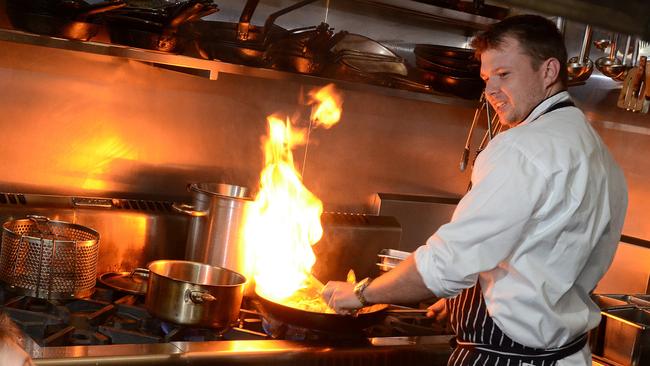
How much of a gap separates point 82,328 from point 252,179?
38.1 inches

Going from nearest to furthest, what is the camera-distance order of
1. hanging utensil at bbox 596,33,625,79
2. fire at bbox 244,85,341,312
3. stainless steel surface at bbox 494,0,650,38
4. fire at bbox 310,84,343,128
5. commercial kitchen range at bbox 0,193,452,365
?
stainless steel surface at bbox 494,0,650,38
commercial kitchen range at bbox 0,193,452,365
fire at bbox 244,85,341,312
fire at bbox 310,84,343,128
hanging utensil at bbox 596,33,625,79

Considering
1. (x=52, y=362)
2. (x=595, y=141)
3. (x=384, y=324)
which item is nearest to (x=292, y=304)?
(x=384, y=324)

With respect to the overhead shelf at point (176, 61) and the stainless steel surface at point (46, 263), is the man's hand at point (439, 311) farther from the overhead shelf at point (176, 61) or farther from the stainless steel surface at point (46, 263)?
the stainless steel surface at point (46, 263)

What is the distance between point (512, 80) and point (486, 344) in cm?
59

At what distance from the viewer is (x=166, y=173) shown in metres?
2.55

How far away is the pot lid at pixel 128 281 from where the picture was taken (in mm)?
2193

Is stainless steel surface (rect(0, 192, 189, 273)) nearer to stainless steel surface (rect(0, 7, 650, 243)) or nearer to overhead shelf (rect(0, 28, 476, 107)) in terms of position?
stainless steel surface (rect(0, 7, 650, 243))

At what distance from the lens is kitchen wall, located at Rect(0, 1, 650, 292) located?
2.31 meters

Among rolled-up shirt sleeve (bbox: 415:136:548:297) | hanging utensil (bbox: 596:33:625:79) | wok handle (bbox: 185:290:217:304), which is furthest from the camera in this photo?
hanging utensil (bbox: 596:33:625:79)

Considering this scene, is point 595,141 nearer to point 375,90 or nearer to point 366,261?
point 375,90

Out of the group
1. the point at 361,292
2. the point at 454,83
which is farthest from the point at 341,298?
the point at 454,83

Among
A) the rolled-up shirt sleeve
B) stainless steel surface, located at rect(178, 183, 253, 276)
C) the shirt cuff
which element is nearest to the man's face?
the rolled-up shirt sleeve

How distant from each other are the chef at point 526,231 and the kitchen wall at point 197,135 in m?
0.87

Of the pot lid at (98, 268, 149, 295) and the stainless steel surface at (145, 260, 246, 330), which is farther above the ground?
the stainless steel surface at (145, 260, 246, 330)
